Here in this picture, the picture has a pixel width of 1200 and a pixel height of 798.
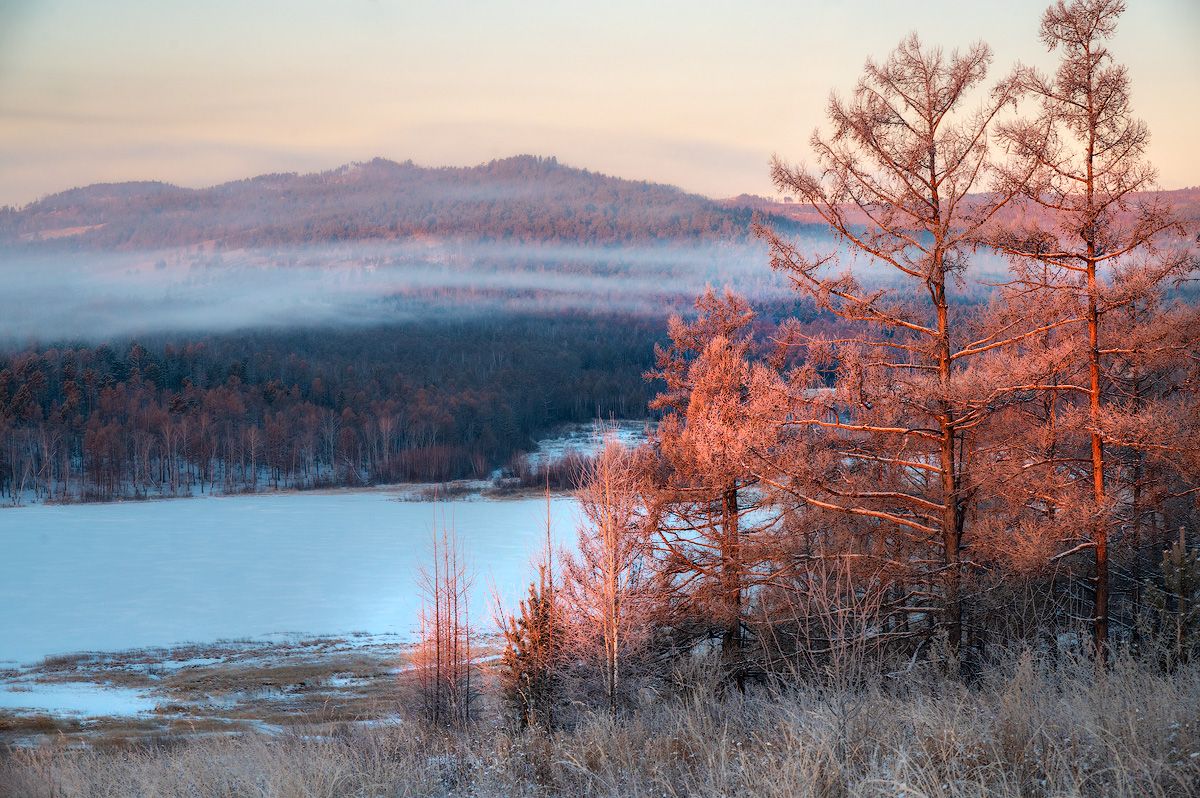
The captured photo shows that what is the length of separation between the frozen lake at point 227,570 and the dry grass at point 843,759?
24597 millimetres

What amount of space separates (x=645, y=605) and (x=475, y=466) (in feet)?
295

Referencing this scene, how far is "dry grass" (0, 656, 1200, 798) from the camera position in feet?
14.3

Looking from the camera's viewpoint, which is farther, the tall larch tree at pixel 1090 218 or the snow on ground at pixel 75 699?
the snow on ground at pixel 75 699

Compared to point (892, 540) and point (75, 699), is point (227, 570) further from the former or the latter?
point (892, 540)

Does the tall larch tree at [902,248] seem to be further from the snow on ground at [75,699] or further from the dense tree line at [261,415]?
the dense tree line at [261,415]

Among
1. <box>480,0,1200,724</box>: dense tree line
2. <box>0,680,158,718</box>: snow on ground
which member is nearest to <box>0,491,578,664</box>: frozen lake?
<box>0,680,158,718</box>: snow on ground

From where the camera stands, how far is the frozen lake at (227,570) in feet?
130

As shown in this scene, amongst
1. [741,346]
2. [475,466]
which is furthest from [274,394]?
[741,346]

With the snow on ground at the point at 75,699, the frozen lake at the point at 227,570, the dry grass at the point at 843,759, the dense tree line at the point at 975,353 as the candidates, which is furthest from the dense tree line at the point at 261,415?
the dry grass at the point at 843,759

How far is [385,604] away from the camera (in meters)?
44.5

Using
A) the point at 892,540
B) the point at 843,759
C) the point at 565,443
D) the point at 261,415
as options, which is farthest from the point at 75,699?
the point at 261,415

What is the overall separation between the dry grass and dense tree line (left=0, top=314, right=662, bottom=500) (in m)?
97.6

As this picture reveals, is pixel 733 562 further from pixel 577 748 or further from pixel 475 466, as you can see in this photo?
pixel 475 466

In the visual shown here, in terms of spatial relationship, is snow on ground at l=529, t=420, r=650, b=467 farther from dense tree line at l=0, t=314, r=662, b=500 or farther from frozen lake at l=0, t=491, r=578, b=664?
frozen lake at l=0, t=491, r=578, b=664
